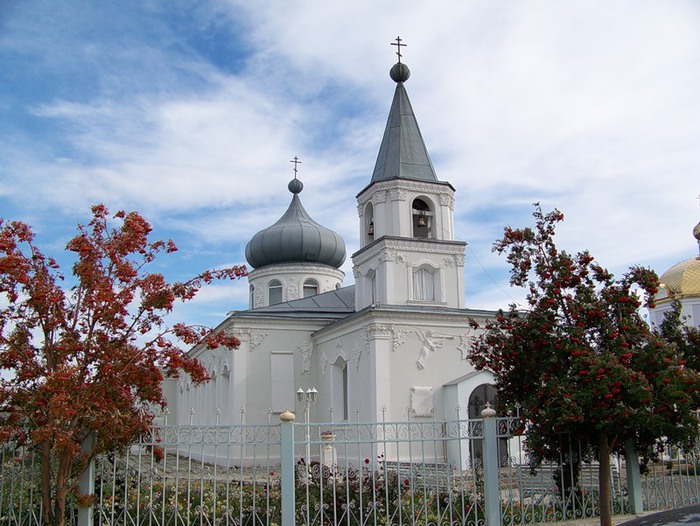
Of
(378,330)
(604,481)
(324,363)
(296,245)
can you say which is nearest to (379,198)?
(378,330)

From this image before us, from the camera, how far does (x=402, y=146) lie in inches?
928

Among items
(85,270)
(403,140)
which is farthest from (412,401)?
(85,270)

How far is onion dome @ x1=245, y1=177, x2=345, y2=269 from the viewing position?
107ft

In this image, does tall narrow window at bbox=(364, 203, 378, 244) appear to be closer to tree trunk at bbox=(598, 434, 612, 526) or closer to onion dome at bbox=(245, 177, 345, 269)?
onion dome at bbox=(245, 177, 345, 269)

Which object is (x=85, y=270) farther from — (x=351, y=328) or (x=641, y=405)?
(x=351, y=328)

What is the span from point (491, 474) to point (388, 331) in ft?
39.5

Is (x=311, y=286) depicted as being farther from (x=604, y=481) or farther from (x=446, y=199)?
(x=604, y=481)

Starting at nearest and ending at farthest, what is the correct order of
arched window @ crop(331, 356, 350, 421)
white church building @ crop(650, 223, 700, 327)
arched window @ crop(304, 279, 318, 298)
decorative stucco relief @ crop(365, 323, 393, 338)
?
decorative stucco relief @ crop(365, 323, 393, 338)
arched window @ crop(331, 356, 350, 421)
white church building @ crop(650, 223, 700, 327)
arched window @ crop(304, 279, 318, 298)

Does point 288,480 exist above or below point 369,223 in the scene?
below

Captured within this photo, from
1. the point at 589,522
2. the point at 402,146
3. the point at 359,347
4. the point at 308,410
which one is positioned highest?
the point at 402,146

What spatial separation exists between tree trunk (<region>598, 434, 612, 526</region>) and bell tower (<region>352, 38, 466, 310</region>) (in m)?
13.0

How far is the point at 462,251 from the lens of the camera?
23.0m

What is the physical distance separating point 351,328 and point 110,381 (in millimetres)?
14456

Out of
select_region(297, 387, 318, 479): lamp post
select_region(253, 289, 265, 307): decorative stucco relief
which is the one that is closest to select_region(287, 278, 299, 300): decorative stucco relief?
select_region(253, 289, 265, 307): decorative stucco relief
